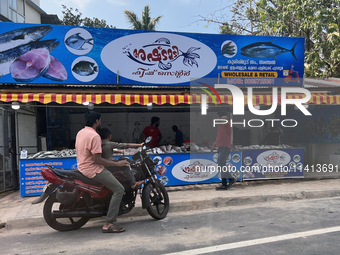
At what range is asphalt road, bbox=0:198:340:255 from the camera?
12.6 ft

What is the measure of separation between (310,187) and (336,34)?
10.8 metres

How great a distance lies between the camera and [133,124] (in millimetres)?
12234

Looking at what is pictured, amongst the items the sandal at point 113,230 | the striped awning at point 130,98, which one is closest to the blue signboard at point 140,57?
the striped awning at point 130,98

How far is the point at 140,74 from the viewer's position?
8523 mm

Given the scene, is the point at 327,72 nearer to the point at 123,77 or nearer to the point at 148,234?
the point at 123,77

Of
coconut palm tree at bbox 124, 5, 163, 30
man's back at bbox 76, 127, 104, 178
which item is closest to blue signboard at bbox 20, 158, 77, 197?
man's back at bbox 76, 127, 104, 178

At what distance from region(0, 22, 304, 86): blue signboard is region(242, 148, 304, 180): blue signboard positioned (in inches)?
85.5

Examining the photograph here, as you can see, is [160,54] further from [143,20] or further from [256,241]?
[143,20]

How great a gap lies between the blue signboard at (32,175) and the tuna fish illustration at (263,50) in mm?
6172

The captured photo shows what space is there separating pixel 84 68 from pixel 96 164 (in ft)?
14.3

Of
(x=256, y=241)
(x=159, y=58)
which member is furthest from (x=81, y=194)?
(x=159, y=58)

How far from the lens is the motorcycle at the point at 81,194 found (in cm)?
445

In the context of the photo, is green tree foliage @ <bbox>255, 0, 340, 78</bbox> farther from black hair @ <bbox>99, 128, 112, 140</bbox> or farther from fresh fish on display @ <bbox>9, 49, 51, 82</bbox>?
black hair @ <bbox>99, 128, 112, 140</bbox>

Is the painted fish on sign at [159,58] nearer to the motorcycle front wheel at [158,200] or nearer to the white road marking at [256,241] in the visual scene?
the motorcycle front wheel at [158,200]
